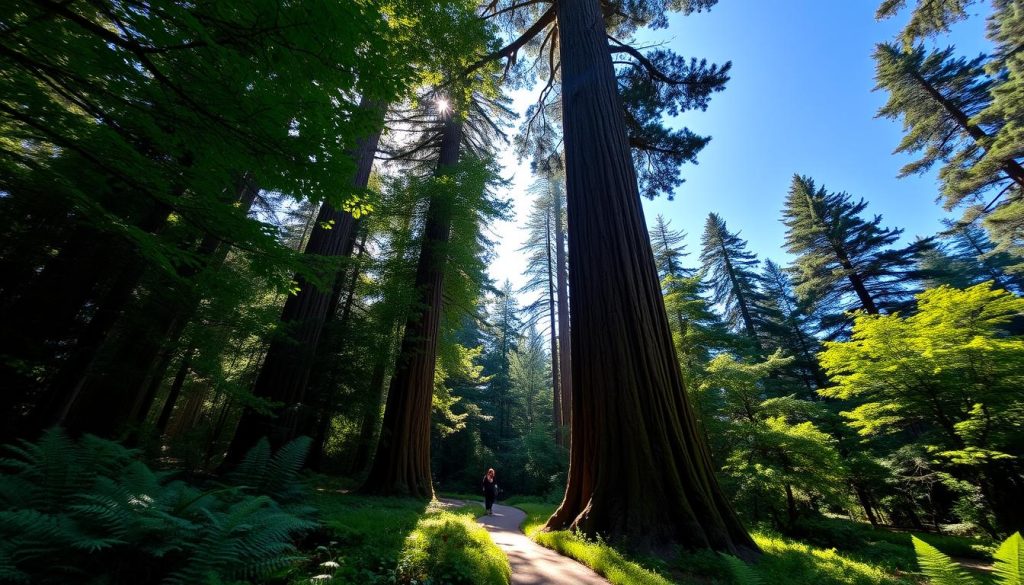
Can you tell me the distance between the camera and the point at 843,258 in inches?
640

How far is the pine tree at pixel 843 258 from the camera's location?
51.9 ft

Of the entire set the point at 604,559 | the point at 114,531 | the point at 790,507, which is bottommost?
the point at 604,559

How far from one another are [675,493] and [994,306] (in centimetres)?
711

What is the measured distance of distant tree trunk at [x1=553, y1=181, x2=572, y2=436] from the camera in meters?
15.6

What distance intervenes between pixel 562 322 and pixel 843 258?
13192mm

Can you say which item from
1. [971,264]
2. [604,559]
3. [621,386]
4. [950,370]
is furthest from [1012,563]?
[971,264]

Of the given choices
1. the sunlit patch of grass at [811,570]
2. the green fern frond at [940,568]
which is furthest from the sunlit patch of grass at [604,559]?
the green fern frond at [940,568]

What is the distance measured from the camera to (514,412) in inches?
982

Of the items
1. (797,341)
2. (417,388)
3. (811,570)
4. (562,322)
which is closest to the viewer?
(811,570)

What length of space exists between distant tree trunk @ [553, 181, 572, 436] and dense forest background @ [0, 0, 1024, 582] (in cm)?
373

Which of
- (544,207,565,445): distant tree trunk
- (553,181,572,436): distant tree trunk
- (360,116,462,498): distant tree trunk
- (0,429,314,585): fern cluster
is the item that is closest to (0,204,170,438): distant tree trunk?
(0,429,314,585): fern cluster

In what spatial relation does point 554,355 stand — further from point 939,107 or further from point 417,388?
→ point 939,107

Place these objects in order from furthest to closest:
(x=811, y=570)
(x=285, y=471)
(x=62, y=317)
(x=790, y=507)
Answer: (x=790, y=507) → (x=62, y=317) → (x=285, y=471) → (x=811, y=570)

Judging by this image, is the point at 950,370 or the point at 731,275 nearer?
the point at 950,370
